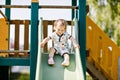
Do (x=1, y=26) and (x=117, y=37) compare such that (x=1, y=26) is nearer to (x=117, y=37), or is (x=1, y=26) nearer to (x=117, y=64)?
(x=117, y=64)

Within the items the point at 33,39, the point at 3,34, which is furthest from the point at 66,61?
the point at 3,34

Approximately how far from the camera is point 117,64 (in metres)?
9.73

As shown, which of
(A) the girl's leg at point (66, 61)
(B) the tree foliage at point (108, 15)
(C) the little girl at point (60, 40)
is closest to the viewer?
(A) the girl's leg at point (66, 61)

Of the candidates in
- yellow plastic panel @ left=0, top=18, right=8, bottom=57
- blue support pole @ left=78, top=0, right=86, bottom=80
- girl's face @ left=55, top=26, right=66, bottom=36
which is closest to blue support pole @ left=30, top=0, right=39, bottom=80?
girl's face @ left=55, top=26, right=66, bottom=36

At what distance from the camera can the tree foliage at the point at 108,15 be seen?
62.0 feet

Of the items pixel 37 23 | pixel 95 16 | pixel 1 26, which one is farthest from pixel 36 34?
pixel 95 16

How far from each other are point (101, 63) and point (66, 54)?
103 inches

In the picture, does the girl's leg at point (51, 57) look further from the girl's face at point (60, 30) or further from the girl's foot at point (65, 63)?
the girl's face at point (60, 30)

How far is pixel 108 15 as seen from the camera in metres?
20.5

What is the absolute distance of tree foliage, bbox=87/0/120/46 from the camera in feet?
62.0

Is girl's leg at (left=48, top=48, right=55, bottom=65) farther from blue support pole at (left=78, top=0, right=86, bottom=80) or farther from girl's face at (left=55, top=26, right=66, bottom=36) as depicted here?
blue support pole at (left=78, top=0, right=86, bottom=80)

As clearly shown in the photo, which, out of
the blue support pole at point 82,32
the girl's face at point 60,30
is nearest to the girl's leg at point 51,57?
the girl's face at point 60,30

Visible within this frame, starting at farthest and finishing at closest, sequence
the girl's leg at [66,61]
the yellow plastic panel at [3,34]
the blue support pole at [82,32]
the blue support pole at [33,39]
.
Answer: the yellow plastic panel at [3,34], the blue support pole at [82,32], the blue support pole at [33,39], the girl's leg at [66,61]

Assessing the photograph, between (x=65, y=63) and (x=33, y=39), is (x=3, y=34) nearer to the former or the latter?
(x=33, y=39)
